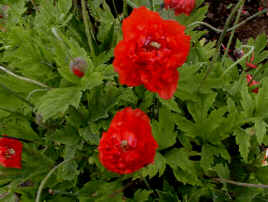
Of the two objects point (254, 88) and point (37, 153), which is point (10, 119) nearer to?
point (37, 153)

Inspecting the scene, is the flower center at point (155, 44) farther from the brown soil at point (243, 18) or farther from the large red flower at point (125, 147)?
the brown soil at point (243, 18)

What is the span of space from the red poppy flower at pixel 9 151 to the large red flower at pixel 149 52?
1.51 feet

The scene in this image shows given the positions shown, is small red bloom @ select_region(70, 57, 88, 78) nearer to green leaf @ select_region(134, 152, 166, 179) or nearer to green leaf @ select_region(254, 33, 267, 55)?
green leaf @ select_region(134, 152, 166, 179)

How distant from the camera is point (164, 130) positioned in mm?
957

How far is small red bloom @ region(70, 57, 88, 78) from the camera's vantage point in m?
0.77

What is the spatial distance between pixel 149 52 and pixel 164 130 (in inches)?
15.4

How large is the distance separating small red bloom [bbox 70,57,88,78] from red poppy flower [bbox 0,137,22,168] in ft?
1.04

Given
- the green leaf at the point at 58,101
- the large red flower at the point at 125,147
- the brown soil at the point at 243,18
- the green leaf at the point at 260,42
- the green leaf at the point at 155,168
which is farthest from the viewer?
the brown soil at the point at 243,18

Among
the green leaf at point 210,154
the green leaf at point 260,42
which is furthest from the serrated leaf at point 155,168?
the green leaf at point 260,42

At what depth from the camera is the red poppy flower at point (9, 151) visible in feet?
2.77

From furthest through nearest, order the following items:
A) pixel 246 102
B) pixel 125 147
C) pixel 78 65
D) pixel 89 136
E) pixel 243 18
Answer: pixel 243 18 → pixel 246 102 → pixel 89 136 → pixel 78 65 → pixel 125 147

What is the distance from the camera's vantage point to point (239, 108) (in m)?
1.09

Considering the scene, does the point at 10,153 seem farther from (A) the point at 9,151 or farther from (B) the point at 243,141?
(B) the point at 243,141

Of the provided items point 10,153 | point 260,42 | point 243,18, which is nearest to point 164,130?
point 10,153
